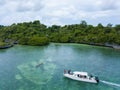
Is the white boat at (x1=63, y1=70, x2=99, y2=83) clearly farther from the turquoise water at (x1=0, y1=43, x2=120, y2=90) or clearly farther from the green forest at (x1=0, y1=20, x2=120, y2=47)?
the green forest at (x1=0, y1=20, x2=120, y2=47)

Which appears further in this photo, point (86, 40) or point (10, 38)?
point (10, 38)

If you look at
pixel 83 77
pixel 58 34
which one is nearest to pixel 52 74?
pixel 83 77

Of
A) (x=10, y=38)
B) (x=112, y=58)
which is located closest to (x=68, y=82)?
(x=112, y=58)

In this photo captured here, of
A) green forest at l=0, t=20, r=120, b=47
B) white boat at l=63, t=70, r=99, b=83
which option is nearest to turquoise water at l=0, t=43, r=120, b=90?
white boat at l=63, t=70, r=99, b=83

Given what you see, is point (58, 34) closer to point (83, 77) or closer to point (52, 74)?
point (52, 74)

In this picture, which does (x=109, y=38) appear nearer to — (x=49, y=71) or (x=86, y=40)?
(x=86, y=40)

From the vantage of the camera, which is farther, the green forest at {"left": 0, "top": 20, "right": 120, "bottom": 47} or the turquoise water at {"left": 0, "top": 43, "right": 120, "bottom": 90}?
the green forest at {"left": 0, "top": 20, "right": 120, "bottom": 47}

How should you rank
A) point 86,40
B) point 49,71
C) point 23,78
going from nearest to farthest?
point 23,78 → point 49,71 → point 86,40

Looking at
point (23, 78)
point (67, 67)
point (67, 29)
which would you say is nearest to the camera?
point (23, 78)

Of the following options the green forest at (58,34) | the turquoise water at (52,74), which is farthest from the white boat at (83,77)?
the green forest at (58,34)
